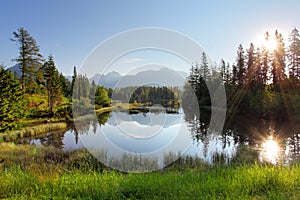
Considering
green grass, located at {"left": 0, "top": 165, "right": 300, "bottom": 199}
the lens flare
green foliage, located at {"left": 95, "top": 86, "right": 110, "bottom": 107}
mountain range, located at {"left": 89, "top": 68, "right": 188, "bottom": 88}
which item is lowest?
the lens flare

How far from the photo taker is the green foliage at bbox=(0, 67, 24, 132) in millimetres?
20719

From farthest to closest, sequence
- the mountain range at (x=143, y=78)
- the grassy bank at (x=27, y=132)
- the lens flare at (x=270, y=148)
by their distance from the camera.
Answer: the grassy bank at (x=27, y=132) → the lens flare at (x=270, y=148) → the mountain range at (x=143, y=78)

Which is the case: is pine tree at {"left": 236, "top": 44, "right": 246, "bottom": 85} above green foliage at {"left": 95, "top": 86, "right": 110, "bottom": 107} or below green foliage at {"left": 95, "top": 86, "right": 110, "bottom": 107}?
above

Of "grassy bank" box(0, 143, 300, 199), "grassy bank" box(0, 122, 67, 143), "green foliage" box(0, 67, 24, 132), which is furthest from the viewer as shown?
"green foliage" box(0, 67, 24, 132)

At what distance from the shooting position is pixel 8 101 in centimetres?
2152

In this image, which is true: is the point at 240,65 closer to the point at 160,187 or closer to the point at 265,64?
the point at 265,64

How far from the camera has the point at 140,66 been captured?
→ 6.98 metres

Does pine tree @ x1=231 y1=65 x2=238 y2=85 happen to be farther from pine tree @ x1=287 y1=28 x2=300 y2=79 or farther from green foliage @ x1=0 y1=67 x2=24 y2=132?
green foliage @ x1=0 y1=67 x2=24 y2=132

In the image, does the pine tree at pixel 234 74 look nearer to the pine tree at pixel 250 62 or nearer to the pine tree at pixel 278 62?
the pine tree at pixel 250 62

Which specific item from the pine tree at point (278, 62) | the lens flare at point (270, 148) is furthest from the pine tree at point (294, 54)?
the lens flare at point (270, 148)

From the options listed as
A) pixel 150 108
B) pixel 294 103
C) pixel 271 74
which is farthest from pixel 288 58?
pixel 150 108

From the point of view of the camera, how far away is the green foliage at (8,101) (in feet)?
68.0

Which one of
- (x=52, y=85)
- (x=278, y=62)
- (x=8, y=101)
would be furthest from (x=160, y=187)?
(x=278, y=62)

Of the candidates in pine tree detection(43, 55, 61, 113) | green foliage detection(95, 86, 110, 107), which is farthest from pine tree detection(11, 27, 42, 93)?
green foliage detection(95, 86, 110, 107)
